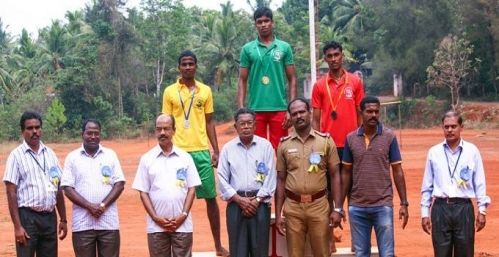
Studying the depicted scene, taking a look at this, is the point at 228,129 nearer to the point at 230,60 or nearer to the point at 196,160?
the point at 230,60

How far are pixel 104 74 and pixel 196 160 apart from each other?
37426mm

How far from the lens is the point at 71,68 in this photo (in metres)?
43.2

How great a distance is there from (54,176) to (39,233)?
20.2 inches

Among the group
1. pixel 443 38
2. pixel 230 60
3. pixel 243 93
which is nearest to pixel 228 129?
pixel 230 60

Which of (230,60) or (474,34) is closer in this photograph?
(474,34)

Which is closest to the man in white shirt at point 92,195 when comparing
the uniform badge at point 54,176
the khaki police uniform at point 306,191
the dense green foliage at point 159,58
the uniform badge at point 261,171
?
the uniform badge at point 54,176

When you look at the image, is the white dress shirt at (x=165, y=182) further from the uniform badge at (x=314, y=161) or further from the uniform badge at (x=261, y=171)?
the uniform badge at (x=314, y=161)

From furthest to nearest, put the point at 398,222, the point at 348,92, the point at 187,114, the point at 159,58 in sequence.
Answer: the point at 159,58
the point at 398,222
the point at 187,114
the point at 348,92

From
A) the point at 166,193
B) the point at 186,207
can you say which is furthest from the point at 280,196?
the point at 166,193

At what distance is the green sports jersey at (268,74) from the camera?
7.76m

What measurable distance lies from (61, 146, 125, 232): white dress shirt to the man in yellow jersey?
3.35 feet

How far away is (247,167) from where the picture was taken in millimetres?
6801

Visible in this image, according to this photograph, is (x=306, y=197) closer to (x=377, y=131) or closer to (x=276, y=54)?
(x=377, y=131)

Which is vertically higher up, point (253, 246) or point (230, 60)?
point (230, 60)
